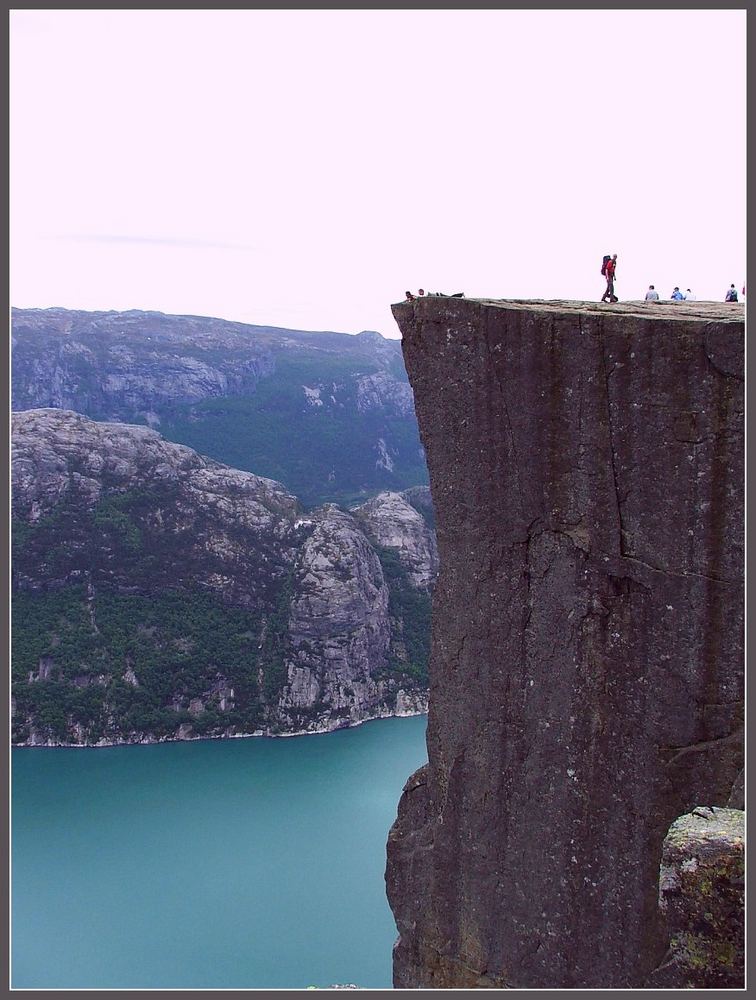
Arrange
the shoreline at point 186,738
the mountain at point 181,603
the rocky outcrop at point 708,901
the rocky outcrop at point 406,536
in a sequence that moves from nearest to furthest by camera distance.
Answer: the rocky outcrop at point 708,901, the shoreline at point 186,738, the mountain at point 181,603, the rocky outcrop at point 406,536

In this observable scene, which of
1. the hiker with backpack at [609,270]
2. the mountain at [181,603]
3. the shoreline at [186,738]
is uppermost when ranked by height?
the hiker with backpack at [609,270]

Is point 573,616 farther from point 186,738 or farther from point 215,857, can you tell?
point 186,738

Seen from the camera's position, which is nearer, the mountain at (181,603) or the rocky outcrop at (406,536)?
the mountain at (181,603)

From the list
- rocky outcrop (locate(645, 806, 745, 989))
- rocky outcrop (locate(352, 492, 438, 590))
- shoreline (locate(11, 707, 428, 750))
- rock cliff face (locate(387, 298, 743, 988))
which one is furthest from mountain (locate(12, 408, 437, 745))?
rocky outcrop (locate(645, 806, 745, 989))

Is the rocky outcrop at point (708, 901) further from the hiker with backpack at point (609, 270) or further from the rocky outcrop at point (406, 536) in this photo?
the rocky outcrop at point (406, 536)

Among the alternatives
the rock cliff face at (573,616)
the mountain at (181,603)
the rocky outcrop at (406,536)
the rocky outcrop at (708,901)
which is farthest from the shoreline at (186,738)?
the rocky outcrop at (708,901)

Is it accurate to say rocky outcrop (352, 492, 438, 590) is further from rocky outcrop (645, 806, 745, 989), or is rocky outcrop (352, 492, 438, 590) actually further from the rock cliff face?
rocky outcrop (645, 806, 745, 989)

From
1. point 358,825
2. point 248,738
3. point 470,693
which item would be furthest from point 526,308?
point 248,738
